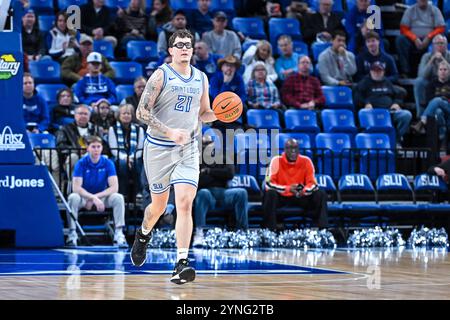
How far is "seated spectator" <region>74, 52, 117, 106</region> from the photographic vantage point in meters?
17.7

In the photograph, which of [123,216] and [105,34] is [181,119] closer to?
[123,216]

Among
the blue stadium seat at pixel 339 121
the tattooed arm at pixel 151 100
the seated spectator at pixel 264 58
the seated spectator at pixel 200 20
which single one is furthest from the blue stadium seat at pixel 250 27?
the tattooed arm at pixel 151 100

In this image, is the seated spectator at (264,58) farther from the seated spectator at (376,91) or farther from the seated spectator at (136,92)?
the seated spectator at (136,92)

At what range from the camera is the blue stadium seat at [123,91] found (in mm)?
18428

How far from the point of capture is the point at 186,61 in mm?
9992

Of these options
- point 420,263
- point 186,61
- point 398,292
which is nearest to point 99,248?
point 420,263

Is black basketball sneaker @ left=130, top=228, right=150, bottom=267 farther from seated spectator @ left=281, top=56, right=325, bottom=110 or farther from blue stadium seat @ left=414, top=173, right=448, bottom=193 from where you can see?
seated spectator @ left=281, top=56, right=325, bottom=110

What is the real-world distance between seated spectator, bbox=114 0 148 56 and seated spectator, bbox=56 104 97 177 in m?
3.58

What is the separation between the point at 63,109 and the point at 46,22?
9.04ft

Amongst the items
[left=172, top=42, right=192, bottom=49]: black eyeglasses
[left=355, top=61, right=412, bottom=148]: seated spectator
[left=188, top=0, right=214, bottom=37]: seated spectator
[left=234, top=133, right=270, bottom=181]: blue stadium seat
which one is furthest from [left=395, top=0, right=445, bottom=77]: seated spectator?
[left=172, top=42, right=192, bottom=49]: black eyeglasses

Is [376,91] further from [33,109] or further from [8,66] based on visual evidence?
[8,66]

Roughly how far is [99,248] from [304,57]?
5982 mm

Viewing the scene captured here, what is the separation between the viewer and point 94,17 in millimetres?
19734

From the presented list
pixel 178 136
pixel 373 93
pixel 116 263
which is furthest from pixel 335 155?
pixel 178 136
